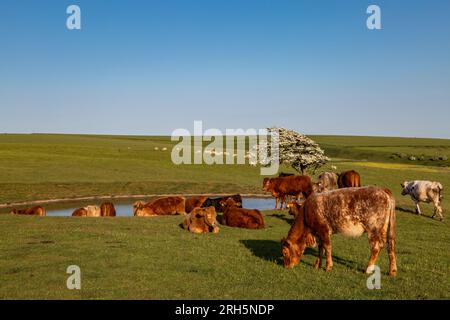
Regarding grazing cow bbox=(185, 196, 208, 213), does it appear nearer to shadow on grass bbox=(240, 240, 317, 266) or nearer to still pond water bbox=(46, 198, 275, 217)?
still pond water bbox=(46, 198, 275, 217)

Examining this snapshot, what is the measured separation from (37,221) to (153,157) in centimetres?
4757

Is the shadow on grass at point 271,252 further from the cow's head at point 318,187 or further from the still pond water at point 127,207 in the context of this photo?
the still pond water at point 127,207

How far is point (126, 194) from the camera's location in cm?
3672

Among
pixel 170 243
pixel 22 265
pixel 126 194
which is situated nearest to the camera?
pixel 22 265

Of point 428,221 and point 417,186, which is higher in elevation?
point 417,186

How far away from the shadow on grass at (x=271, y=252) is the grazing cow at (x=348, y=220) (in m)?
0.97

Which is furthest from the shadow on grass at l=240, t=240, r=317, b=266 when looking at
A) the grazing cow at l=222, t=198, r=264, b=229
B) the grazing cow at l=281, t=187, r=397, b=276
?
the grazing cow at l=222, t=198, r=264, b=229

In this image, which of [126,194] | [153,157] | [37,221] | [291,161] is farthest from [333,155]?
[37,221]

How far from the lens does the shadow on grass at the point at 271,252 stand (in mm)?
12551

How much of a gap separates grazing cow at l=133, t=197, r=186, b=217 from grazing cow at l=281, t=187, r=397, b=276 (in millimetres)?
13448

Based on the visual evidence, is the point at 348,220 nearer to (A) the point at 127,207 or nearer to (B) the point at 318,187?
(B) the point at 318,187
